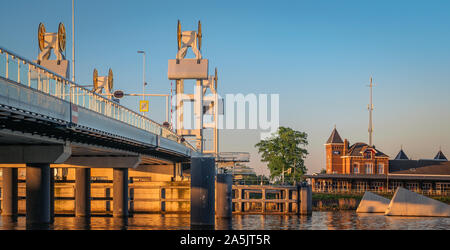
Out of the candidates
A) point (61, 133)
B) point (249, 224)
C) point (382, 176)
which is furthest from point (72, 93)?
point (382, 176)

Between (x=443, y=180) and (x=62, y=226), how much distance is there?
90.1 meters

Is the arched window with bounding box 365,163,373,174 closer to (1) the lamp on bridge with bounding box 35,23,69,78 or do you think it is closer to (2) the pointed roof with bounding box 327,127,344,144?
(2) the pointed roof with bounding box 327,127,344,144

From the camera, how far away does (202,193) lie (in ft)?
176

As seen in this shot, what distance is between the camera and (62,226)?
5875 cm

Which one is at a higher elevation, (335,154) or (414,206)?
(335,154)

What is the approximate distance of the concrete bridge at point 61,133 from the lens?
33469mm

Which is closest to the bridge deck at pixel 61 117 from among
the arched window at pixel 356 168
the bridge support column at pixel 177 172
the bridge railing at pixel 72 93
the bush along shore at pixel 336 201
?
the bridge railing at pixel 72 93

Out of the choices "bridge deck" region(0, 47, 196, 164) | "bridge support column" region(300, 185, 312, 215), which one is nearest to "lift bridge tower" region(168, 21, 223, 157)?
"bridge support column" region(300, 185, 312, 215)

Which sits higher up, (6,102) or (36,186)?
(6,102)

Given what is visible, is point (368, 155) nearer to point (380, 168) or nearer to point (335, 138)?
point (380, 168)

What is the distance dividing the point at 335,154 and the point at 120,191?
78.3 m

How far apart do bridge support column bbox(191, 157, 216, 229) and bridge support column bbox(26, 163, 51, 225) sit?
1171 centimetres
